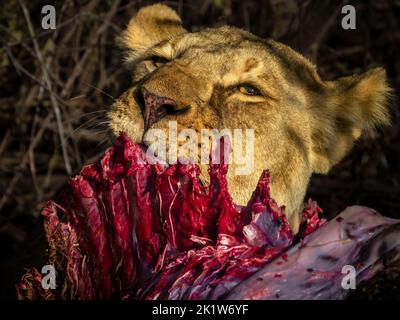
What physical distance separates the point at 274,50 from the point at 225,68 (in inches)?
11.9

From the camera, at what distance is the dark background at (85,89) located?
4.43m

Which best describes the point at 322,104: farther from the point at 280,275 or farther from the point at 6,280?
the point at 6,280

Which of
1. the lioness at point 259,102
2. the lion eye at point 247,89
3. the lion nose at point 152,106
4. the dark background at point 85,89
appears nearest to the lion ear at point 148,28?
the lioness at point 259,102

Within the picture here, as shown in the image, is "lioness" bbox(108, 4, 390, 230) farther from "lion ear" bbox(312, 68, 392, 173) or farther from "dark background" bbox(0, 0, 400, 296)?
"dark background" bbox(0, 0, 400, 296)

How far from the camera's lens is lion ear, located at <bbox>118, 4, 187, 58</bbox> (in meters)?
3.53

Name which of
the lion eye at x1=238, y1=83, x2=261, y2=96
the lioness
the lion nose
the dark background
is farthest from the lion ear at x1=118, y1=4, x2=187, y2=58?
the lion nose

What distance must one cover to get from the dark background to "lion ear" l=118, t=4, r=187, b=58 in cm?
79

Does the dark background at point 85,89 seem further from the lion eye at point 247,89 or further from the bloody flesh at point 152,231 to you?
the bloody flesh at point 152,231

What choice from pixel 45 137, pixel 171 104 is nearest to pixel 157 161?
pixel 171 104

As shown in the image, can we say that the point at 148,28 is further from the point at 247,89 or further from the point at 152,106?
the point at 152,106

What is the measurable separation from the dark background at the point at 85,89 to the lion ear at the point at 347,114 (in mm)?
1070

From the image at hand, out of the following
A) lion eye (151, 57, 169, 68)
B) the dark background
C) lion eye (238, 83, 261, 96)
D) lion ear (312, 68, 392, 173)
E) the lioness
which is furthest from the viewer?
the dark background

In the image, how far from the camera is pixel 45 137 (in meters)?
5.07

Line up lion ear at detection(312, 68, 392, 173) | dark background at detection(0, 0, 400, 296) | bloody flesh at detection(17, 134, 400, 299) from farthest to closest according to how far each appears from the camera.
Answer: dark background at detection(0, 0, 400, 296) < lion ear at detection(312, 68, 392, 173) < bloody flesh at detection(17, 134, 400, 299)
